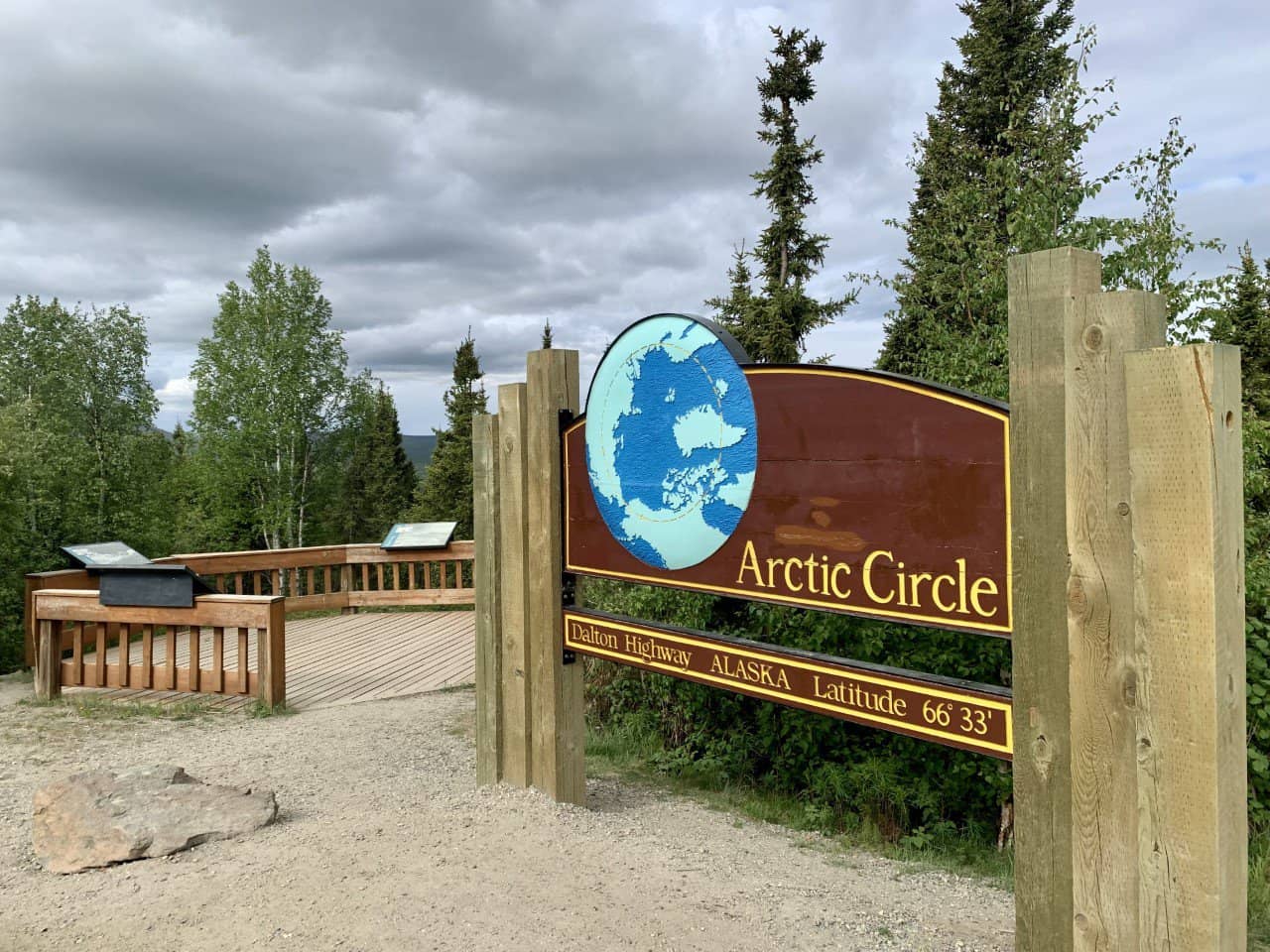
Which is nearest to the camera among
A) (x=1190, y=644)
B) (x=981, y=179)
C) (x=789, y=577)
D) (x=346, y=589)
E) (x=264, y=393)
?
(x=1190, y=644)

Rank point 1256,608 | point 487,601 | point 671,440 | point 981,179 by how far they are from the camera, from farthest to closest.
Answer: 1. point 981,179
2. point 1256,608
3. point 487,601
4. point 671,440

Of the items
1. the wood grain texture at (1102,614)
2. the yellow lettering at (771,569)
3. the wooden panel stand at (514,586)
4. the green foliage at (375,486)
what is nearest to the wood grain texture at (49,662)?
the wooden panel stand at (514,586)

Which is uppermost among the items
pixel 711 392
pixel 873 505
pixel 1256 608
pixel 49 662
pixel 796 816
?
pixel 711 392

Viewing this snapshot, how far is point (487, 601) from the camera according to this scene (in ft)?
14.6

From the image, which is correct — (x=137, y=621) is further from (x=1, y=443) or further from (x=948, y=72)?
(x=948, y=72)

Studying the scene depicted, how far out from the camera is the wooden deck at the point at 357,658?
21.8 ft

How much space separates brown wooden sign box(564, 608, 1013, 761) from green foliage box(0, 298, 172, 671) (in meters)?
9.19

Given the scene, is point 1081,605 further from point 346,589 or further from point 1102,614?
point 346,589

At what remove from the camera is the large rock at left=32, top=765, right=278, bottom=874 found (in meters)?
3.46

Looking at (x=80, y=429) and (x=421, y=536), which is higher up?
(x=80, y=429)

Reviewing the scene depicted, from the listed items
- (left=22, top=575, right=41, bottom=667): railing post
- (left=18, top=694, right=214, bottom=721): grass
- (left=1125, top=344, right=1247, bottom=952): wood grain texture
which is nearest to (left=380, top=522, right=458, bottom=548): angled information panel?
(left=22, top=575, right=41, bottom=667): railing post

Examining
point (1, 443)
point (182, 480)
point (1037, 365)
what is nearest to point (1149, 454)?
point (1037, 365)

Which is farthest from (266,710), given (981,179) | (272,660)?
(981,179)

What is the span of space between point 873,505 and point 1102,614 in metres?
0.77
